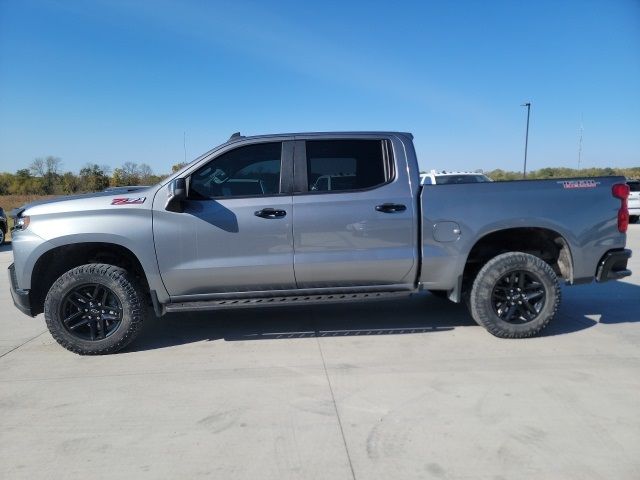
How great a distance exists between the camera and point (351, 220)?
4.38 m

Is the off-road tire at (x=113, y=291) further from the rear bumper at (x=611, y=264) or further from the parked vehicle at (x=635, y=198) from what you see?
the parked vehicle at (x=635, y=198)

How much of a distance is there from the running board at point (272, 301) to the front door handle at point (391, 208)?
816 mm

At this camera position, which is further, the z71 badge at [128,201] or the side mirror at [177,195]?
the z71 badge at [128,201]

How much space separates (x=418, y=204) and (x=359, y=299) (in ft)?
3.57

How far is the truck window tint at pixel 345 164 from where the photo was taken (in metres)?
4.56

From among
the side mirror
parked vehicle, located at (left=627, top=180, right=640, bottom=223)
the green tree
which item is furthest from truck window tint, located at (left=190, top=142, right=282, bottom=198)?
the green tree

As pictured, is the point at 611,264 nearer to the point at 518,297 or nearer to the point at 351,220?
the point at 518,297

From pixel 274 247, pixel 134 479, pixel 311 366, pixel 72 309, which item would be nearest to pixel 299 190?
pixel 274 247

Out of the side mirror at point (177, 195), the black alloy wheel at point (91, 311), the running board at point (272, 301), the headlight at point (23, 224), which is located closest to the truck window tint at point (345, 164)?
the running board at point (272, 301)

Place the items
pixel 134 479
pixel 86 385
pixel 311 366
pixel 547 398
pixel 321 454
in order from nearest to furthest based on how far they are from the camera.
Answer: pixel 134 479 → pixel 321 454 → pixel 547 398 → pixel 86 385 → pixel 311 366

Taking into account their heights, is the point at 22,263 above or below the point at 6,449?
above

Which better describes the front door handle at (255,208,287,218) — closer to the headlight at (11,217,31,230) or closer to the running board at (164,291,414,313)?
the running board at (164,291,414,313)

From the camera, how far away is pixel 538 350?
4289mm

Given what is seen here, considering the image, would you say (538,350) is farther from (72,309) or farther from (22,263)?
(22,263)
